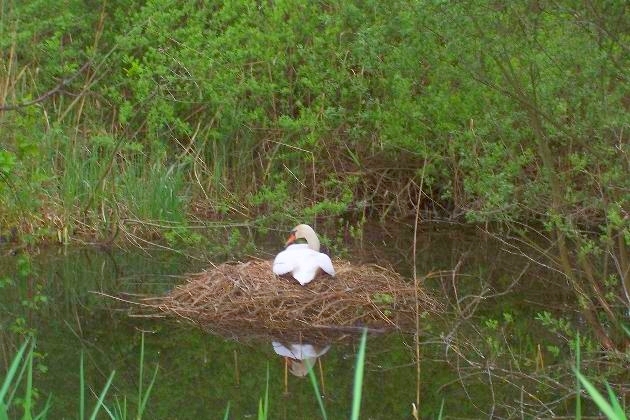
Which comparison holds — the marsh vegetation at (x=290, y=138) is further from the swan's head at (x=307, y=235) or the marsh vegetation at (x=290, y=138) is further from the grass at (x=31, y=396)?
the grass at (x=31, y=396)

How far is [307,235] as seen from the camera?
9.23 meters

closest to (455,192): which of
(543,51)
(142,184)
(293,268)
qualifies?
(142,184)

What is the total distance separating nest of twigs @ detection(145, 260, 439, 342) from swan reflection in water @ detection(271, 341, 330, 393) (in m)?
0.24

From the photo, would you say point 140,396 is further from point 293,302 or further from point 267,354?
point 293,302

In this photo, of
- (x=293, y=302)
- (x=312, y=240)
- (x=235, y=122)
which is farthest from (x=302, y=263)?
(x=235, y=122)

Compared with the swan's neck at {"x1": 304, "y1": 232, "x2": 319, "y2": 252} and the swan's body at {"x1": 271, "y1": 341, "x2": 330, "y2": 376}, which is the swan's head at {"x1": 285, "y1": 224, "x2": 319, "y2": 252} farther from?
the swan's body at {"x1": 271, "y1": 341, "x2": 330, "y2": 376}

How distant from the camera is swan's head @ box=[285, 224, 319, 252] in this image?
9141 mm

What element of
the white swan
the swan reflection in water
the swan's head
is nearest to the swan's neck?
the swan's head

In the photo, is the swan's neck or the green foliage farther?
the green foliage

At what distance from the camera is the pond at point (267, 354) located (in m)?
6.79

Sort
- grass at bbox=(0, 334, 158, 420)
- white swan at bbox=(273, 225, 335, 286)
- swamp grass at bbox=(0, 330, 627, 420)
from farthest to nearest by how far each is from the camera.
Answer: white swan at bbox=(273, 225, 335, 286) → grass at bbox=(0, 334, 158, 420) → swamp grass at bbox=(0, 330, 627, 420)

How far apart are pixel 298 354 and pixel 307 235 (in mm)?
1619

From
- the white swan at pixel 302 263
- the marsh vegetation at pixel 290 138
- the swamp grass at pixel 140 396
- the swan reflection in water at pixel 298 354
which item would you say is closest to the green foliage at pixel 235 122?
the marsh vegetation at pixel 290 138

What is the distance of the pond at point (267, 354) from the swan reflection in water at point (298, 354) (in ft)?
0.08
